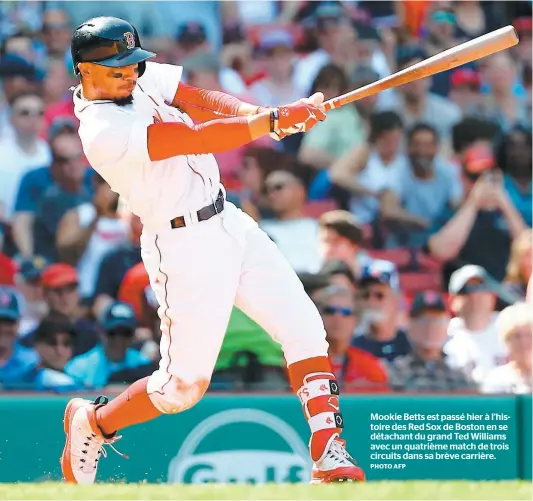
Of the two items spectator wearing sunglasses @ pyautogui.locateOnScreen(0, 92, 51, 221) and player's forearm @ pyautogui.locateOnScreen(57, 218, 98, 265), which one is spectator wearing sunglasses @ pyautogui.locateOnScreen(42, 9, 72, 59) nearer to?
spectator wearing sunglasses @ pyautogui.locateOnScreen(0, 92, 51, 221)

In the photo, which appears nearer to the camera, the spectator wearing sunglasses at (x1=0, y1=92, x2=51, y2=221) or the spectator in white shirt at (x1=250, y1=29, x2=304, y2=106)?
the spectator wearing sunglasses at (x1=0, y1=92, x2=51, y2=221)

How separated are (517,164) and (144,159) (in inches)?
154

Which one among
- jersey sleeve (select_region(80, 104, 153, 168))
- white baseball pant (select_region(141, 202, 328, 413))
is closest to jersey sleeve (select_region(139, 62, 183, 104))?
jersey sleeve (select_region(80, 104, 153, 168))

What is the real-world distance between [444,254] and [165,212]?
122 inches

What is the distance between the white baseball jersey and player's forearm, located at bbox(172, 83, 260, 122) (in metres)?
0.08

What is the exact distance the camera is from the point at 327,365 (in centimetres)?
432

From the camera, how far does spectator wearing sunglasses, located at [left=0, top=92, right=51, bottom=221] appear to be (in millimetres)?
6902

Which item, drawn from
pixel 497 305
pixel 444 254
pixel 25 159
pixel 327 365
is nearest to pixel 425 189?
pixel 444 254

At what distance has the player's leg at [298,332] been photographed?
4.24 m

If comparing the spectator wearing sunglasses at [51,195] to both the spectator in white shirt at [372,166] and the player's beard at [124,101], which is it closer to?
the spectator in white shirt at [372,166]

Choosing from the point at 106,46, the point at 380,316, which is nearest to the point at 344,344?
the point at 380,316

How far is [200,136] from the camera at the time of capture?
3932 millimetres

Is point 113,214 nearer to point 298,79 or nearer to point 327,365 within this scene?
point 298,79

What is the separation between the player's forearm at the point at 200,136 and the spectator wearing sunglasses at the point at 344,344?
6.01ft
